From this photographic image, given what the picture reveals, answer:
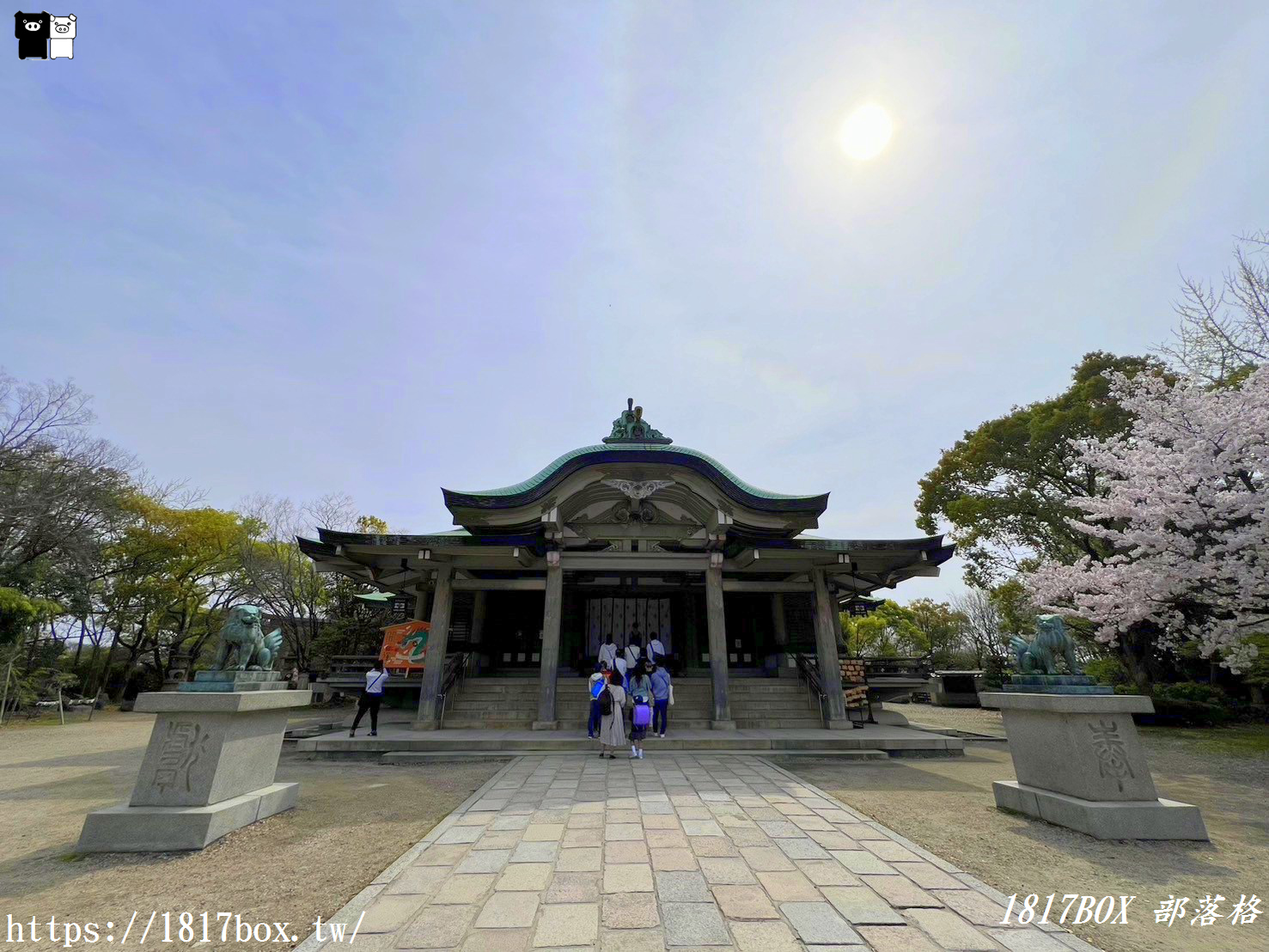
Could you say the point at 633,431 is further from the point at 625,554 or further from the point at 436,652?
the point at 436,652

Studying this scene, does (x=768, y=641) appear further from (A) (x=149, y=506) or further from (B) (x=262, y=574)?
(A) (x=149, y=506)

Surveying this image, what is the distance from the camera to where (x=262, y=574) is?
24625 mm

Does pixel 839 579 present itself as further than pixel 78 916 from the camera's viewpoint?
Yes

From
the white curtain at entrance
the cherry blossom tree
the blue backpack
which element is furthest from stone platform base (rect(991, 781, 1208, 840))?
the white curtain at entrance

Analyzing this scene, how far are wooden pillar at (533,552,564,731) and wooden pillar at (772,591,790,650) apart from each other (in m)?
7.03

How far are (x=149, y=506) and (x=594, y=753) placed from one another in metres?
26.6

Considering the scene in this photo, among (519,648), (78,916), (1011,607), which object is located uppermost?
(1011,607)

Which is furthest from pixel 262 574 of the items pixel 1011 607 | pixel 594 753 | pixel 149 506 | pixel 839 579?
pixel 1011 607

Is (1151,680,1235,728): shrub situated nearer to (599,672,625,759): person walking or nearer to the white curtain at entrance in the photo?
the white curtain at entrance

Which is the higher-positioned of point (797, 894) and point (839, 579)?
point (839, 579)

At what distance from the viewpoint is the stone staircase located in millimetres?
12398

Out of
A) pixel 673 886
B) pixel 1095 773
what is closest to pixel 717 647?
pixel 1095 773

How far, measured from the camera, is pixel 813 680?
12914mm

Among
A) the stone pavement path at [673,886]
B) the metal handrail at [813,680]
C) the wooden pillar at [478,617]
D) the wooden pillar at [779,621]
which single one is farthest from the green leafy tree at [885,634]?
the stone pavement path at [673,886]
